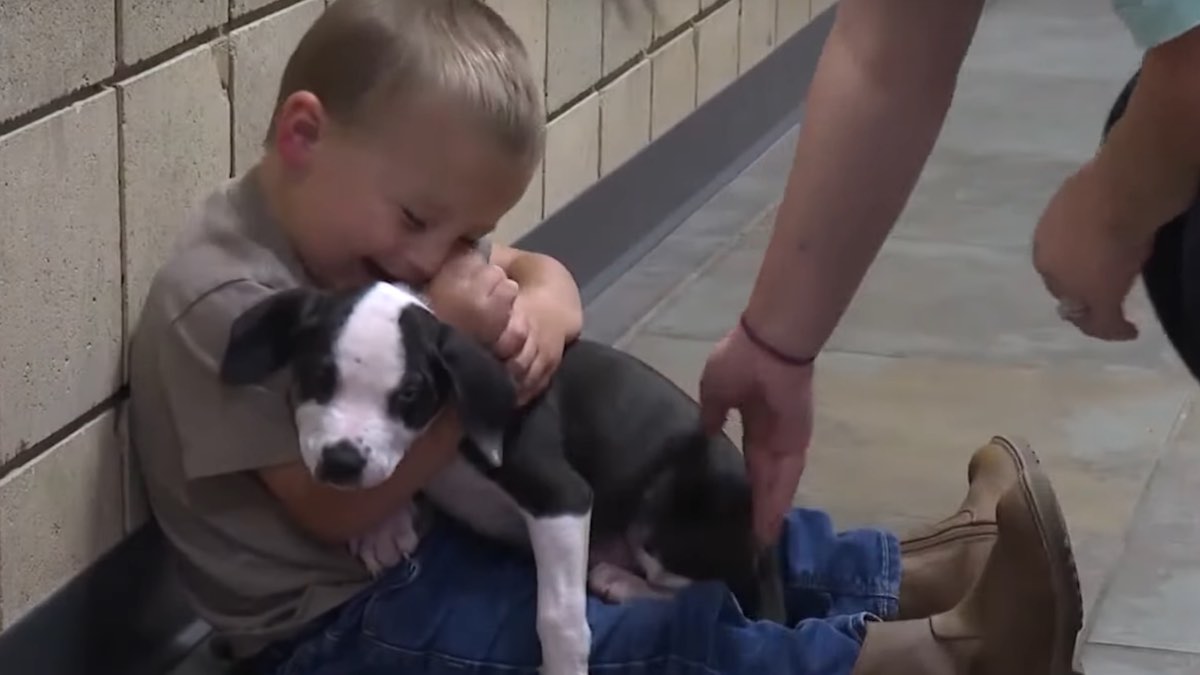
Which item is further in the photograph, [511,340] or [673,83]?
[673,83]

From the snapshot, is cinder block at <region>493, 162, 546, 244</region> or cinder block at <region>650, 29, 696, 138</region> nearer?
cinder block at <region>493, 162, 546, 244</region>

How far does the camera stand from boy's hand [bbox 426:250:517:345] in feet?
5.07

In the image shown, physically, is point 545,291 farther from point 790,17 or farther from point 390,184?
point 790,17

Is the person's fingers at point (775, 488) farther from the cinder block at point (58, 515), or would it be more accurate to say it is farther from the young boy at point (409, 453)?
the cinder block at point (58, 515)

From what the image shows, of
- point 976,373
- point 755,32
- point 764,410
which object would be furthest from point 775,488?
point 755,32

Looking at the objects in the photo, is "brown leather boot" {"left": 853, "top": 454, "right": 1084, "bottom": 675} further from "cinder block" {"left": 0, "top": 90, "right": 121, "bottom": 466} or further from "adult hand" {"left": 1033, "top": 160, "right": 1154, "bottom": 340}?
"cinder block" {"left": 0, "top": 90, "right": 121, "bottom": 466}

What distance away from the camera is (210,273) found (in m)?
1.53

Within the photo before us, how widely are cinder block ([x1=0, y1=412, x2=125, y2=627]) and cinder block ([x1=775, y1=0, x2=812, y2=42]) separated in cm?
230

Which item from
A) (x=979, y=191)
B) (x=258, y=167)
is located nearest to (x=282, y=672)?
(x=258, y=167)

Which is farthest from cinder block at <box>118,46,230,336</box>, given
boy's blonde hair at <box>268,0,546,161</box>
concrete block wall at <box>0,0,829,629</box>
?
boy's blonde hair at <box>268,0,546,161</box>

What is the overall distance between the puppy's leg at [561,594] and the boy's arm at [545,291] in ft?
0.64

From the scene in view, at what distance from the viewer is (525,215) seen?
2445 millimetres

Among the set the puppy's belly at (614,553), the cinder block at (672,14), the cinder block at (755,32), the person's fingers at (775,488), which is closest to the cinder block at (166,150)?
the puppy's belly at (614,553)

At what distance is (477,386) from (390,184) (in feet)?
0.61
